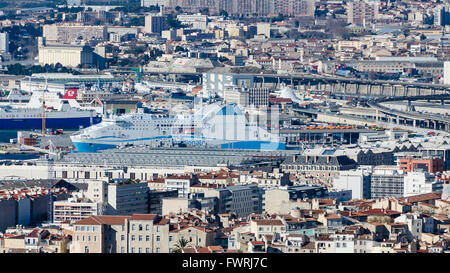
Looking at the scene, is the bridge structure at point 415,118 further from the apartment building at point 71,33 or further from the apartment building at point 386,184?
the apartment building at point 71,33

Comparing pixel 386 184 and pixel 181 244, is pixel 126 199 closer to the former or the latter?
pixel 181 244

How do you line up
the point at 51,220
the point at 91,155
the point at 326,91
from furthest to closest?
the point at 326,91
the point at 91,155
the point at 51,220

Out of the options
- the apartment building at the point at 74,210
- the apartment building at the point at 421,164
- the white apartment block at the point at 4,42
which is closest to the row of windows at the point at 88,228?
the apartment building at the point at 74,210

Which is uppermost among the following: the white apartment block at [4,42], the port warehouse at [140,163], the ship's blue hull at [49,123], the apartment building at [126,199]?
the apartment building at [126,199]

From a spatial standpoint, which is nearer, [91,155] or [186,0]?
[91,155]

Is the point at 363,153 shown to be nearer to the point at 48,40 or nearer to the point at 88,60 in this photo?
the point at 88,60
